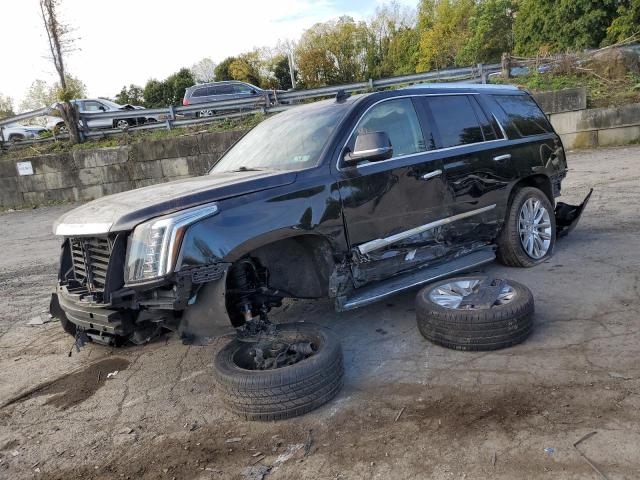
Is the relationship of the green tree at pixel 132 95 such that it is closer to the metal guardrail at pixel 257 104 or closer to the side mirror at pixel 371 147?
the metal guardrail at pixel 257 104

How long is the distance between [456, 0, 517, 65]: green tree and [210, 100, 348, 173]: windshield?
38597 mm

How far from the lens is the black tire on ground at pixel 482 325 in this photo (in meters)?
3.59

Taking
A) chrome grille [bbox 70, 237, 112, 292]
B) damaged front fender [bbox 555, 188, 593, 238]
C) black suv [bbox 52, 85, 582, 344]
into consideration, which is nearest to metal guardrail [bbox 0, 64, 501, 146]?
damaged front fender [bbox 555, 188, 593, 238]

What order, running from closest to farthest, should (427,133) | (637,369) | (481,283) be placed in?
(637,369), (481,283), (427,133)

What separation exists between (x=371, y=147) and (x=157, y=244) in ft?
5.56

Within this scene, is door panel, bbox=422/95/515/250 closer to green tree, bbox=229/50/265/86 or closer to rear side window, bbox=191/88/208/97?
rear side window, bbox=191/88/208/97

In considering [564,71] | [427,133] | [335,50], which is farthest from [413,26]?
[427,133]

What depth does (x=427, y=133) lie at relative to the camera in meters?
4.59

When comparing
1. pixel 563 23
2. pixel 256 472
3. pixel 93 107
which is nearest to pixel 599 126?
pixel 256 472

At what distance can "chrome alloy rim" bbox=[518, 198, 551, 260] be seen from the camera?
216 inches

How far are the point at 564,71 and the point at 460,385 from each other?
657 inches

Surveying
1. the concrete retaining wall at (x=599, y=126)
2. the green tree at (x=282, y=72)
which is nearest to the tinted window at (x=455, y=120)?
the concrete retaining wall at (x=599, y=126)

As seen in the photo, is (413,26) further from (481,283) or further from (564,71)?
(481,283)

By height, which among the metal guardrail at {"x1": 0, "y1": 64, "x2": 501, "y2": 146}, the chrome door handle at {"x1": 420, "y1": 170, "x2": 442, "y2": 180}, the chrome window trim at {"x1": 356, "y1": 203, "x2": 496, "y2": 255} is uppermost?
the metal guardrail at {"x1": 0, "y1": 64, "x2": 501, "y2": 146}
